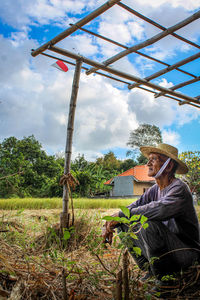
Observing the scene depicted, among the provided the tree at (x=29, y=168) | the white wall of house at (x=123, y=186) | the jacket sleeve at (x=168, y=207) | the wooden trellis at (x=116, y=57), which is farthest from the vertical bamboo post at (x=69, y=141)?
the white wall of house at (x=123, y=186)

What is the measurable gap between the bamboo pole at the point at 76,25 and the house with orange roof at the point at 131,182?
11.3m

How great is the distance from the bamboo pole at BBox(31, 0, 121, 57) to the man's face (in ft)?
5.50

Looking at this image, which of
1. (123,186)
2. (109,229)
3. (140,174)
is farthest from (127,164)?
(109,229)

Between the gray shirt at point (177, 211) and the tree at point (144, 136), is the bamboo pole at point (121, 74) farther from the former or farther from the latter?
the tree at point (144, 136)

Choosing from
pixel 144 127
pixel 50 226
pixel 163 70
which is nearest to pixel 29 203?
pixel 50 226

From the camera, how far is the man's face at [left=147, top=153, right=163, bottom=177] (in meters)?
2.24

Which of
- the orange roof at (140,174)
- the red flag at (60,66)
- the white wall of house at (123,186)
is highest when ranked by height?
the red flag at (60,66)

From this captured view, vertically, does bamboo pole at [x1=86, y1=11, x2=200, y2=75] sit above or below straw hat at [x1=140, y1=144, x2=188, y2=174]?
above

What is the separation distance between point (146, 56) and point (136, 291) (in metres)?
3.20

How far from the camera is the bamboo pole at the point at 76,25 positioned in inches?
116

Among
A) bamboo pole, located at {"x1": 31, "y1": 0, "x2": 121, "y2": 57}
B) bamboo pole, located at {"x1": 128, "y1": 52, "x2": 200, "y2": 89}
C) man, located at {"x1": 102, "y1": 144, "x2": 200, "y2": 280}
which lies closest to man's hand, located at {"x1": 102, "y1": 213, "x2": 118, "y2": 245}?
man, located at {"x1": 102, "y1": 144, "x2": 200, "y2": 280}

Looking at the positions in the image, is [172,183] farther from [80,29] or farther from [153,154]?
[80,29]

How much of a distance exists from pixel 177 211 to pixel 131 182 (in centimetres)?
1380

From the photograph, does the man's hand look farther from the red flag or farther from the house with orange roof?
the house with orange roof
